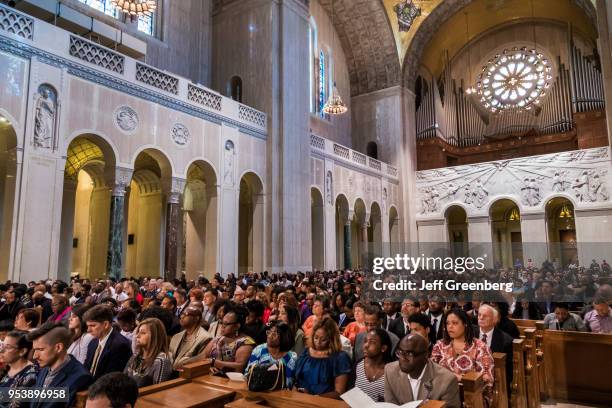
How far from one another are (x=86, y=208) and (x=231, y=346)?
12.7 metres

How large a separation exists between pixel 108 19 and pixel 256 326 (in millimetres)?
12220

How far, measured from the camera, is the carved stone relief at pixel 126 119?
36.3 feet

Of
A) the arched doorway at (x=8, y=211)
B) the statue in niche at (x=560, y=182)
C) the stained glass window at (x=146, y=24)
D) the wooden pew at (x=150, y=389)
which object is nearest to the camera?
the wooden pew at (x=150, y=389)

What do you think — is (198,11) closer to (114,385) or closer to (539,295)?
(539,295)

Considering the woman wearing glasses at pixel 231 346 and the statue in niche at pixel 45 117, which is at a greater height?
the statue in niche at pixel 45 117

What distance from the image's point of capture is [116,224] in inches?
441

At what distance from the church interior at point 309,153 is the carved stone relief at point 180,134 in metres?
0.06

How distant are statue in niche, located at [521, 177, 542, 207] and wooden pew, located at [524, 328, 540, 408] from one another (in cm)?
1837

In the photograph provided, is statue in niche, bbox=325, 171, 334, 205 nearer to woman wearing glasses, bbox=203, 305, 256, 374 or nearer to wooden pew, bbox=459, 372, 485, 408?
woman wearing glasses, bbox=203, 305, 256, 374

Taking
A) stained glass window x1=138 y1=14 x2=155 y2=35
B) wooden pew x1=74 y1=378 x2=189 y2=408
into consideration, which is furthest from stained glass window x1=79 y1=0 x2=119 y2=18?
wooden pew x1=74 y1=378 x2=189 y2=408

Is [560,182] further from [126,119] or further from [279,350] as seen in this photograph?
[279,350]

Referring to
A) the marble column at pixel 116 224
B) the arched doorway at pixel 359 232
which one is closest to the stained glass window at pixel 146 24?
the marble column at pixel 116 224

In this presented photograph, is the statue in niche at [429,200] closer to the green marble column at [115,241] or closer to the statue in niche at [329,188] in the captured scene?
the statue in niche at [329,188]

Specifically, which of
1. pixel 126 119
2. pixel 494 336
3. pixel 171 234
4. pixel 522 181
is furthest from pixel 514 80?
pixel 494 336
